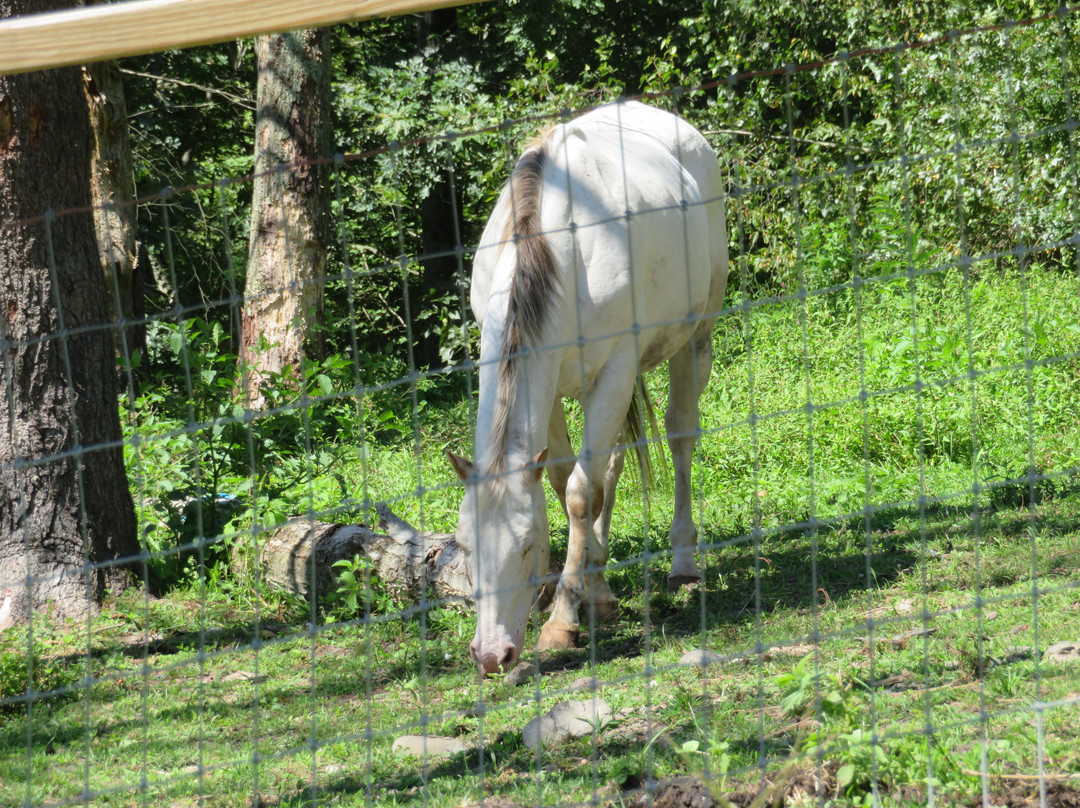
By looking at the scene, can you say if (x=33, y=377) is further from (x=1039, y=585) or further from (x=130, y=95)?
(x=130, y=95)

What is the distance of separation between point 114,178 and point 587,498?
6446mm

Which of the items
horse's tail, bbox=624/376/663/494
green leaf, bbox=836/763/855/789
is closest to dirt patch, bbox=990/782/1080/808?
green leaf, bbox=836/763/855/789

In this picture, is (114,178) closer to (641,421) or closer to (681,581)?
(641,421)

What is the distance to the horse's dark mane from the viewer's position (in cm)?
361

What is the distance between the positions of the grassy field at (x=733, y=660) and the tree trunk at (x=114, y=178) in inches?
130

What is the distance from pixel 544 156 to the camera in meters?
4.25

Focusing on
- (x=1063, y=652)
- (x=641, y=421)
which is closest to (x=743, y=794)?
(x=1063, y=652)

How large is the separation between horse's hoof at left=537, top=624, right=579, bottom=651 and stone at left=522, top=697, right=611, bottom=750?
844 millimetres

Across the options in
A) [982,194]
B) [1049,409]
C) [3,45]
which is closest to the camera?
[3,45]

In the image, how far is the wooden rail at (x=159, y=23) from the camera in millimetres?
2547

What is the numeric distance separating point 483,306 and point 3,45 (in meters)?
2.22

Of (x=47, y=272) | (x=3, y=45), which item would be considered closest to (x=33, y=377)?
(x=47, y=272)

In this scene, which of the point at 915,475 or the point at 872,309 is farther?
the point at 872,309

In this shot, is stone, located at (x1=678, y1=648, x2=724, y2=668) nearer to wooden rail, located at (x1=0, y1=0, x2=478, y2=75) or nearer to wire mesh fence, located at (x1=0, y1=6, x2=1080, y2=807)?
wire mesh fence, located at (x1=0, y1=6, x2=1080, y2=807)
